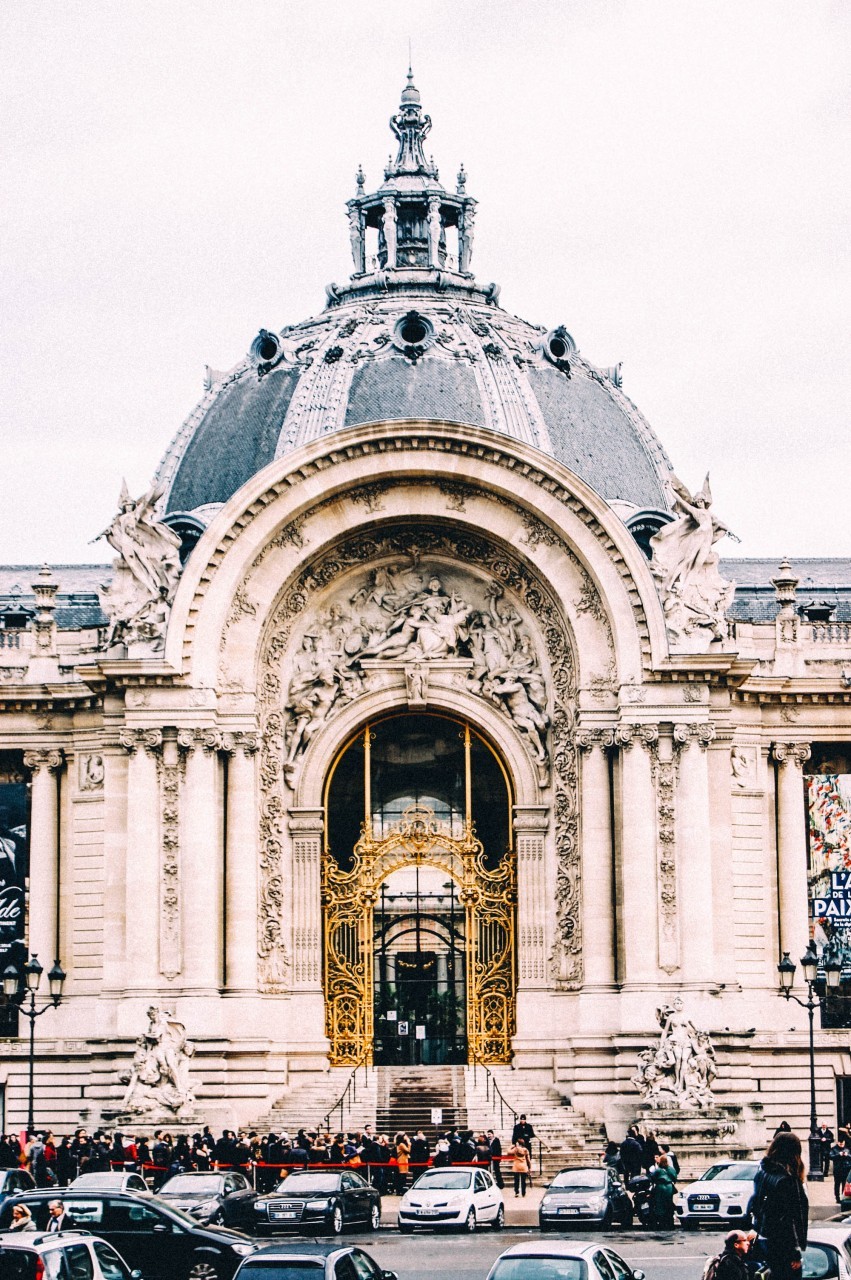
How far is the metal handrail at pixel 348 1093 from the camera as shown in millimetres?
49500

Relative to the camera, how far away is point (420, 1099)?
165 ft

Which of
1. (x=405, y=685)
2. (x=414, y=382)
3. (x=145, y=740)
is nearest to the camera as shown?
(x=145, y=740)

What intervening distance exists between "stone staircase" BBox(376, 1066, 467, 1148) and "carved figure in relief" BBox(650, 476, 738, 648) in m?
10.7

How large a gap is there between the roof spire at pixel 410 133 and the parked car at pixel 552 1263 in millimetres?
39286

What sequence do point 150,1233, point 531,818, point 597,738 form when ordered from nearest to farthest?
point 150,1233 → point 597,738 → point 531,818

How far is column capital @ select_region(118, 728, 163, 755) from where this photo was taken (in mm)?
50719

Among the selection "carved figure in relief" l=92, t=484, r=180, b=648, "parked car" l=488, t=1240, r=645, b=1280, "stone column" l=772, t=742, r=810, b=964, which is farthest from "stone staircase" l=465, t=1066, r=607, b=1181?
"parked car" l=488, t=1240, r=645, b=1280

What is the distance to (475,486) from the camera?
52219 millimetres

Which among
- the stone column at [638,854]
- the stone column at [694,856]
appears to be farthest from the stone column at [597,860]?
the stone column at [694,856]

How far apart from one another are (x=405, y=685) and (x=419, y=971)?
6125 millimetres

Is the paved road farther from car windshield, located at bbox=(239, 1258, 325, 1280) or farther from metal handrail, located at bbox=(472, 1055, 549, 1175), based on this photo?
metal handrail, located at bbox=(472, 1055, 549, 1175)

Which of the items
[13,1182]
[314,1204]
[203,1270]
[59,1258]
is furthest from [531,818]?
[59,1258]

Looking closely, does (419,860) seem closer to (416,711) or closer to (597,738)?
(416,711)

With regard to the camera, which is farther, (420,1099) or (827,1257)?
(420,1099)
